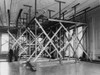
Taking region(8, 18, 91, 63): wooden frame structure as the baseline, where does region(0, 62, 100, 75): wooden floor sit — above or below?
below

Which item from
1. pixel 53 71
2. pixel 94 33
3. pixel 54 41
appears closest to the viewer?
pixel 53 71

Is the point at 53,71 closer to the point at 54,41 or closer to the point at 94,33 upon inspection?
the point at 94,33

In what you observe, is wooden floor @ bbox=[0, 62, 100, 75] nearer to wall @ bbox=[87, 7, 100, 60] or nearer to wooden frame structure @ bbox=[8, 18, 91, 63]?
wooden frame structure @ bbox=[8, 18, 91, 63]

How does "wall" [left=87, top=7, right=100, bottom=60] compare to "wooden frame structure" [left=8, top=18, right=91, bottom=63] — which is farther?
"wall" [left=87, top=7, right=100, bottom=60]

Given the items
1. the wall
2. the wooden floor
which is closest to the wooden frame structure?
the wall

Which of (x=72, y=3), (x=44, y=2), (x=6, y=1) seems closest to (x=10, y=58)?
(x=6, y=1)

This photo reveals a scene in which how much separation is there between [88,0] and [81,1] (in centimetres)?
32

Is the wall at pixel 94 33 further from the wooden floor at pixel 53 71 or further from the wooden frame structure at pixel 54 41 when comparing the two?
the wooden floor at pixel 53 71

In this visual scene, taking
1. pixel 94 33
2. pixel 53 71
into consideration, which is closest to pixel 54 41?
pixel 94 33

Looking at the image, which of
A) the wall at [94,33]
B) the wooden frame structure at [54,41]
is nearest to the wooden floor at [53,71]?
the wooden frame structure at [54,41]

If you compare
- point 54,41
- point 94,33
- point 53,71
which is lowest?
point 53,71

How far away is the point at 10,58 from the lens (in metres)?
6.78

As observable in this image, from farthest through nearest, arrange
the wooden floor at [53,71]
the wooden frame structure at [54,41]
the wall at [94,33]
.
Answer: the wall at [94,33], the wooden frame structure at [54,41], the wooden floor at [53,71]

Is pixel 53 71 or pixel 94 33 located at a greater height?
pixel 94 33
